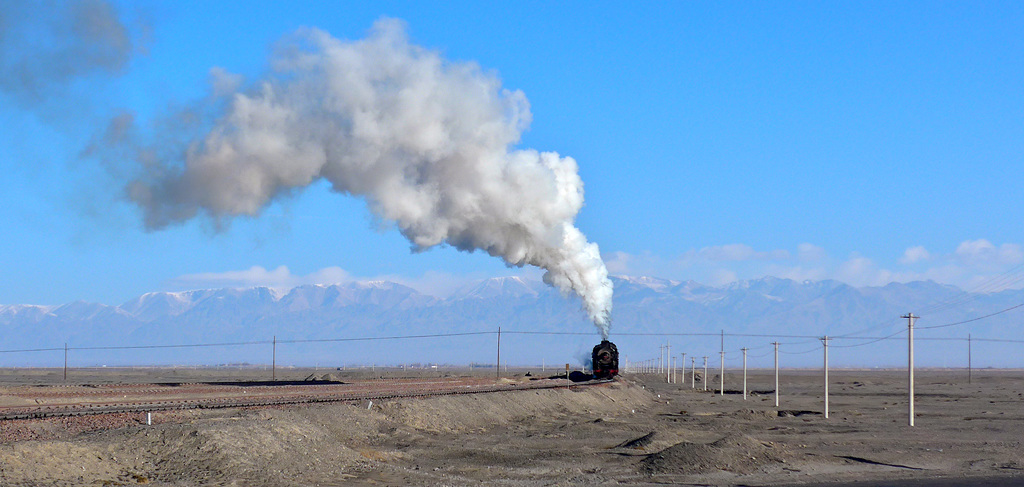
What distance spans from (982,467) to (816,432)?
13079 millimetres

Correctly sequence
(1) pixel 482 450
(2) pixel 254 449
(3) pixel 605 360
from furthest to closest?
(3) pixel 605 360, (1) pixel 482 450, (2) pixel 254 449

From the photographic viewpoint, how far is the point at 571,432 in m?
42.2

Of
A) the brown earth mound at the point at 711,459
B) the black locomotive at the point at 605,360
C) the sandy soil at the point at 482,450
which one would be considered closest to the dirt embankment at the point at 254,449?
the sandy soil at the point at 482,450

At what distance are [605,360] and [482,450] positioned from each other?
46.4m

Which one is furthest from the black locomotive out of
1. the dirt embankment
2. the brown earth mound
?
the brown earth mound

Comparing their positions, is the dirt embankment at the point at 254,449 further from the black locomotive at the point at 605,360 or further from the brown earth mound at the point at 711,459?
the black locomotive at the point at 605,360

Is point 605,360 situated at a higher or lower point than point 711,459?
higher

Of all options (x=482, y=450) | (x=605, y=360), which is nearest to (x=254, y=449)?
(x=482, y=450)

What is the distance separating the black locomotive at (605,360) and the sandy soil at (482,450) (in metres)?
26.0

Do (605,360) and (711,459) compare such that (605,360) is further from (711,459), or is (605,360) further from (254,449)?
(254,449)

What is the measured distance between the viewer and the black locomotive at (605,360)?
79.1m

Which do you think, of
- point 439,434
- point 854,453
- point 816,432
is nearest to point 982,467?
point 854,453

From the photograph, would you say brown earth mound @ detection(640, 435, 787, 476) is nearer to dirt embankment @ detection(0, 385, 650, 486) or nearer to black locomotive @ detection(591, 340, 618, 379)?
dirt embankment @ detection(0, 385, 650, 486)

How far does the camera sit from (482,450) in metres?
34.0
